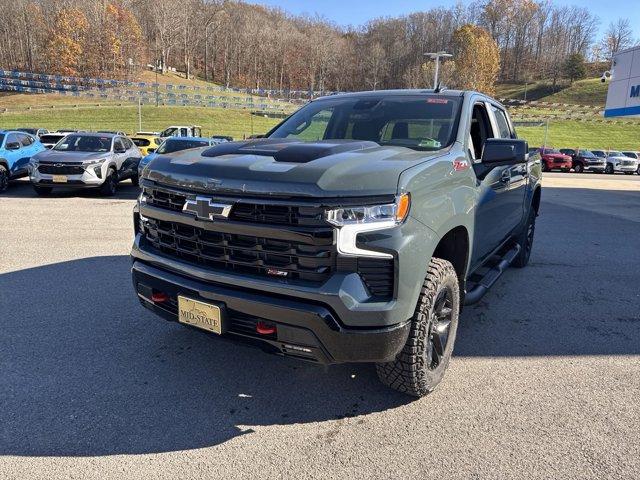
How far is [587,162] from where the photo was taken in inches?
1319

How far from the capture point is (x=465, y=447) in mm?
2693

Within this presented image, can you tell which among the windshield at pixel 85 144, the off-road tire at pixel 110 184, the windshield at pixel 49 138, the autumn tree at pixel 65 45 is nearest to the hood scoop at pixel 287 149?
the off-road tire at pixel 110 184

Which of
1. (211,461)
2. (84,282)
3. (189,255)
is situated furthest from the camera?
(84,282)

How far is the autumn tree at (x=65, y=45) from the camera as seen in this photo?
8288cm

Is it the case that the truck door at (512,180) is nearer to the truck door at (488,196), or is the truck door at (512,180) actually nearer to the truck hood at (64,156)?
the truck door at (488,196)

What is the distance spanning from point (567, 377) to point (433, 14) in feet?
506

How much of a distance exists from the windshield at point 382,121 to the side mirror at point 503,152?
0.88 feet

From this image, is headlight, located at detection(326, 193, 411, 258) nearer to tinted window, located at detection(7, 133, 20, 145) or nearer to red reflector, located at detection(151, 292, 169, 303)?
red reflector, located at detection(151, 292, 169, 303)

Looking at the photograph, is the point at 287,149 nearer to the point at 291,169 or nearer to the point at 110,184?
the point at 291,169

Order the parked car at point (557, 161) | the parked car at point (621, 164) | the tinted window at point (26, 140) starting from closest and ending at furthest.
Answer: the tinted window at point (26, 140) < the parked car at point (557, 161) < the parked car at point (621, 164)

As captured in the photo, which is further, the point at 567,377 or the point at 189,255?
the point at 567,377

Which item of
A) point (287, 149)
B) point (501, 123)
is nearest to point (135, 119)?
point (501, 123)

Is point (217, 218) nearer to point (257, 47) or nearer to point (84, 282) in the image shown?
point (84, 282)

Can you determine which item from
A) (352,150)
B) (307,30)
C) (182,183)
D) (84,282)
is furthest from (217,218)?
(307,30)
